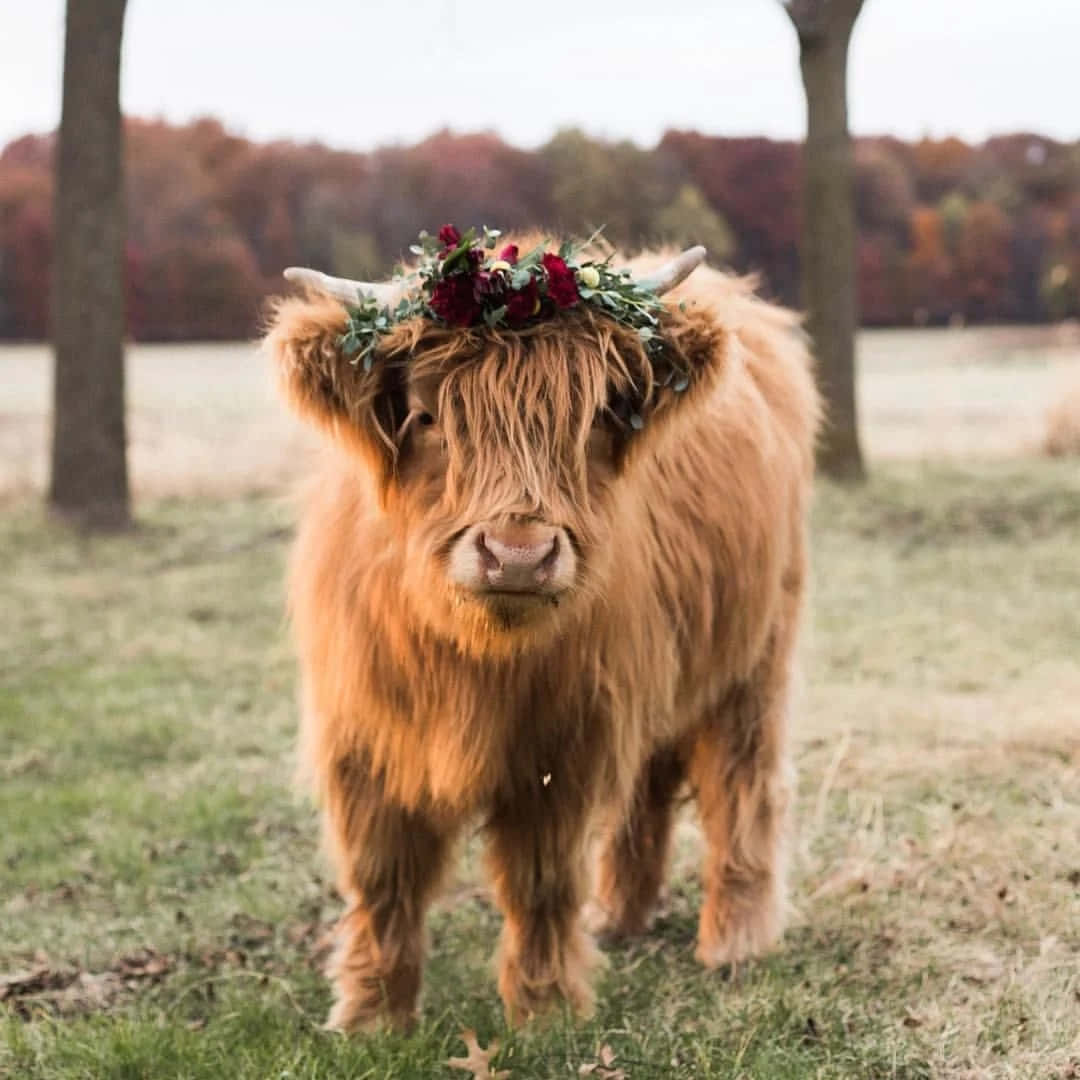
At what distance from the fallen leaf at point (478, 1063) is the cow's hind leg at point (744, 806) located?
1068mm

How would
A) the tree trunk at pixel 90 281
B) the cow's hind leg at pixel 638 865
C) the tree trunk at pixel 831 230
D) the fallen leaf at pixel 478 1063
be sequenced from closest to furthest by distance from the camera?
the fallen leaf at pixel 478 1063 → the cow's hind leg at pixel 638 865 → the tree trunk at pixel 90 281 → the tree trunk at pixel 831 230

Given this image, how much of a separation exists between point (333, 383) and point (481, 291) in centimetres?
36

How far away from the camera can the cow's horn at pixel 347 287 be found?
2783mm

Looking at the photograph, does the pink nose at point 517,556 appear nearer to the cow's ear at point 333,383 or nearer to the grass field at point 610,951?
the cow's ear at point 333,383

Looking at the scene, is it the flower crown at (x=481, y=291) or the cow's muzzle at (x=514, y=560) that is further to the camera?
the flower crown at (x=481, y=291)

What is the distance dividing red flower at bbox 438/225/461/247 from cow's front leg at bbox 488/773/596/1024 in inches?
46.3

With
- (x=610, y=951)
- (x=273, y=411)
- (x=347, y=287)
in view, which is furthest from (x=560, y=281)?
(x=273, y=411)

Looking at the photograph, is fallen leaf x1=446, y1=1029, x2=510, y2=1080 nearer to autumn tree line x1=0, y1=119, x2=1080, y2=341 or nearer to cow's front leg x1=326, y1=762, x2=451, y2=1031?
cow's front leg x1=326, y1=762, x2=451, y2=1031

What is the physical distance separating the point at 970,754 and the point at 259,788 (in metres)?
2.50

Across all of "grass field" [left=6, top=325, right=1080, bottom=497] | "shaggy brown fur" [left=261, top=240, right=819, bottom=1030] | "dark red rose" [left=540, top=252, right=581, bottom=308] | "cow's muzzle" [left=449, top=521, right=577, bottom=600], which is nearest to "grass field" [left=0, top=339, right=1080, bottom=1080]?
"shaggy brown fur" [left=261, top=240, right=819, bottom=1030]

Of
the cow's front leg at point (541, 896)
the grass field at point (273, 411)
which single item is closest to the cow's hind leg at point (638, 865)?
the cow's front leg at point (541, 896)

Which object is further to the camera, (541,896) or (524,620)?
(541,896)

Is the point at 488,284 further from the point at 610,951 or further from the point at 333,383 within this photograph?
the point at 610,951

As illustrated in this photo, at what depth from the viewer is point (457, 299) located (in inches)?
109
